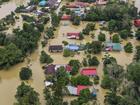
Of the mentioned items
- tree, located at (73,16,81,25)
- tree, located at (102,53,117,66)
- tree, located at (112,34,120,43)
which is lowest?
tree, located at (102,53,117,66)

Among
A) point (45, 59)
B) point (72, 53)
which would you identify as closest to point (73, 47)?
Answer: point (72, 53)

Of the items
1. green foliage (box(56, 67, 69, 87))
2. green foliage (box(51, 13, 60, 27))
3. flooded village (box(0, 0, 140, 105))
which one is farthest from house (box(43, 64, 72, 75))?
green foliage (box(51, 13, 60, 27))

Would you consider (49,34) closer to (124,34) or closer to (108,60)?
(124,34)

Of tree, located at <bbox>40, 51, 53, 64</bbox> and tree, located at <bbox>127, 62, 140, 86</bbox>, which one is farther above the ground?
tree, located at <bbox>127, 62, 140, 86</bbox>

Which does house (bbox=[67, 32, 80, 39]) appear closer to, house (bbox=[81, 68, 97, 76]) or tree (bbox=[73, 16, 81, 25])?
tree (bbox=[73, 16, 81, 25])

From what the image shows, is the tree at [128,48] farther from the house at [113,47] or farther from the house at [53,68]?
the house at [53,68]

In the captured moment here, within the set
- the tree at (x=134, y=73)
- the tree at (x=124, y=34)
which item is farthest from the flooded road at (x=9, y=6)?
the tree at (x=134, y=73)

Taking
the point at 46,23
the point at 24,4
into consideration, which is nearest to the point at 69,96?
the point at 46,23
